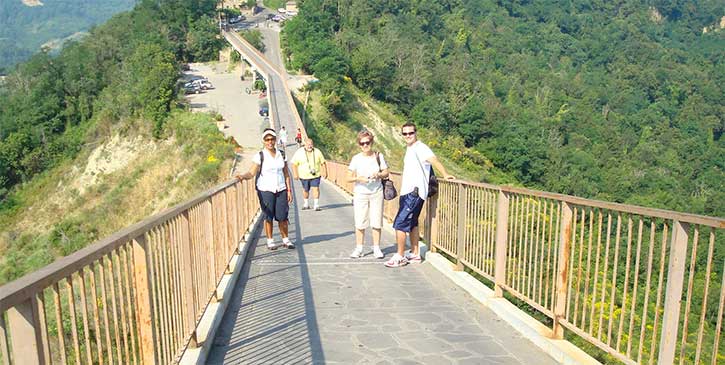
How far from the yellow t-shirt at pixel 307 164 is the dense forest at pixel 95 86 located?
31924mm

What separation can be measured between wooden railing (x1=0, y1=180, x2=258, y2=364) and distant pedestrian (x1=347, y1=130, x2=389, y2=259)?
1.97m

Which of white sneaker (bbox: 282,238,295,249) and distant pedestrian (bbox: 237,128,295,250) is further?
white sneaker (bbox: 282,238,295,249)

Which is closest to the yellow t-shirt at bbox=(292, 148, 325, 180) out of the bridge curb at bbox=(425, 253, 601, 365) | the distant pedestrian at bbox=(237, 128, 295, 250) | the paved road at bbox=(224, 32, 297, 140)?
the distant pedestrian at bbox=(237, 128, 295, 250)

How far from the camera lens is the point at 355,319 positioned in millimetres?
5418

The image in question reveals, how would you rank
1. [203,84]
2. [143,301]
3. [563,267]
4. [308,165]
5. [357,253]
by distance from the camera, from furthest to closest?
[203,84]
[308,165]
[357,253]
[563,267]
[143,301]

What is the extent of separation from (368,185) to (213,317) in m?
3.46

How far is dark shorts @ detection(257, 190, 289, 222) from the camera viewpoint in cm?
838

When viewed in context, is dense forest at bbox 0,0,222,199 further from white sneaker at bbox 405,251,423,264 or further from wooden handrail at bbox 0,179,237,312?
wooden handrail at bbox 0,179,237,312


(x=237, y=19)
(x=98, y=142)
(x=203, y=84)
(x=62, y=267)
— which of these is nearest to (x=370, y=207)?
Result: (x=62, y=267)

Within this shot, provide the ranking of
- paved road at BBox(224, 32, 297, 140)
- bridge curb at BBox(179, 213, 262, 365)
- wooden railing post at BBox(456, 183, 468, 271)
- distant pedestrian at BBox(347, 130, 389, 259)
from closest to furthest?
bridge curb at BBox(179, 213, 262, 365)
wooden railing post at BBox(456, 183, 468, 271)
distant pedestrian at BBox(347, 130, 389, 259)
paved road at BBox(224, 32, 297, 140)

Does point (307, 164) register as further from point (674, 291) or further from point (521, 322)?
point (674, 291)

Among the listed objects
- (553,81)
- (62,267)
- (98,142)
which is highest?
(553,81)

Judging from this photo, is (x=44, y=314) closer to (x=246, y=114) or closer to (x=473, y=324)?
(x=473, y=324)

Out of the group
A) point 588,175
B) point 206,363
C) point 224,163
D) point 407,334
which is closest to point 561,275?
point 407,334
